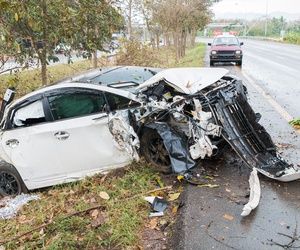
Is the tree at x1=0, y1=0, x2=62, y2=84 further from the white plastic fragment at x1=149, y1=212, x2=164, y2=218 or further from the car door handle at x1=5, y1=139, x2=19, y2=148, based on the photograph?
the white plastic fragment at x1=149, y1=212, x2=164, y2=218

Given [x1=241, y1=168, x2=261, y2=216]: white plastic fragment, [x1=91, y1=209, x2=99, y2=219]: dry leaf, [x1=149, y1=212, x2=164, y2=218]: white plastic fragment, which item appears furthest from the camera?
[x1=91, y1=209, x2=99, y2=219]: dry leaf

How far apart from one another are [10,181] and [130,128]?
2.30 m

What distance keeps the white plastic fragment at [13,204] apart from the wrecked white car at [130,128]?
0.26 meters

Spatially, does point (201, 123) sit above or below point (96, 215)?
above

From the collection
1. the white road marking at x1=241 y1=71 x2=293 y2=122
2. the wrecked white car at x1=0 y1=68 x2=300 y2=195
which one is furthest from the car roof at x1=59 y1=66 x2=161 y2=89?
the white road marking at x1=241 y1=71 x2=293 y2=122

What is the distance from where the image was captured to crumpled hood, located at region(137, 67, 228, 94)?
5.87 meters

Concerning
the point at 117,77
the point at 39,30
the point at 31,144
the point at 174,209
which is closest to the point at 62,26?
the point at 39,30

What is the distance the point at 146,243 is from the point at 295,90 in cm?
976

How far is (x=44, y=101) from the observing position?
6125mm

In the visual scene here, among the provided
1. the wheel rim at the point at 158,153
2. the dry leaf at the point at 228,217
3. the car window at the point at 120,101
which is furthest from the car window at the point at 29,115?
the dry leaf at the point at 228,217

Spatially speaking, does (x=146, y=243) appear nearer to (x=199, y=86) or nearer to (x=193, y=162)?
(x=193, y=162)

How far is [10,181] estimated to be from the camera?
21.6 ft

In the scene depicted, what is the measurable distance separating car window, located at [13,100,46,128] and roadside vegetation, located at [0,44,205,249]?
76cm

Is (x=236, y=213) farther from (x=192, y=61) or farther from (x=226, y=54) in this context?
(x=192, y=61)
